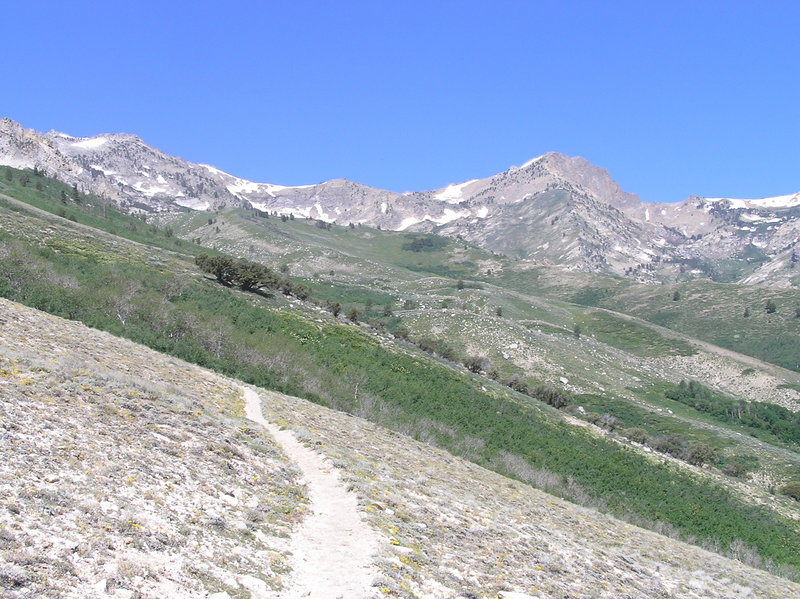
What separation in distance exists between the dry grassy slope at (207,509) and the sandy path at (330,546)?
358 millimetres

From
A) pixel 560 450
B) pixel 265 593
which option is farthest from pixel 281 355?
pixel 265 593

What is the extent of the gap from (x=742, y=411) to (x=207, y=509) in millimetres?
102393

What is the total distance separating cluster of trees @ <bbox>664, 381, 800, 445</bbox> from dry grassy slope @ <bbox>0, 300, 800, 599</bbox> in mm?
77680

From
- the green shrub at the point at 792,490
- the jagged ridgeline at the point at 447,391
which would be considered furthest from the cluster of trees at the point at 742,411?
the green shrub at the point at 792,490

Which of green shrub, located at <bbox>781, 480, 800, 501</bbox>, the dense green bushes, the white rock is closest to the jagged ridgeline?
the dense green bushes

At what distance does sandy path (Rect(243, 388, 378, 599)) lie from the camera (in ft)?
31.7

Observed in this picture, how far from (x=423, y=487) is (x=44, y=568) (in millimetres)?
12764

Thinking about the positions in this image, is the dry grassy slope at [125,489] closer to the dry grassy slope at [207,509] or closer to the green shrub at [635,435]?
the dry grassy slope at [207,509]

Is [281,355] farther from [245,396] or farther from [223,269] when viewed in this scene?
[223,269]

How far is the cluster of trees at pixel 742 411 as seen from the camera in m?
87.2

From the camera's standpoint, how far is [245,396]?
87.5ft

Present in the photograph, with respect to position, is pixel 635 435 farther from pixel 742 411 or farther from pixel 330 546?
pixel 330 546

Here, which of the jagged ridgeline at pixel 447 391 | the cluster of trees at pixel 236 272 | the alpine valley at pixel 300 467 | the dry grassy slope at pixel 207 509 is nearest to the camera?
the dry grassy slope at pixel 207 509

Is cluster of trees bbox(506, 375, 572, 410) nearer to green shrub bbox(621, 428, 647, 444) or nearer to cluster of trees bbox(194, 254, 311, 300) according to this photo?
green shrub bbox(621, 428, 647, 444)
